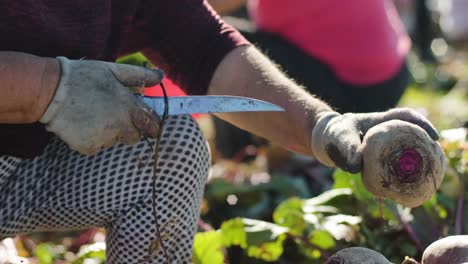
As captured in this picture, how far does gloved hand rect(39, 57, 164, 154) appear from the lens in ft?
5.74

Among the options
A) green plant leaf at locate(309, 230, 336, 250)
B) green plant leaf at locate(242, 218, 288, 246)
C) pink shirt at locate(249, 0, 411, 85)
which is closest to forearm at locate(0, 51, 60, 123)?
green plant leaf at locate(242, 218, 288, 246)

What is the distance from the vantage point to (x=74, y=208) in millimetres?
2072

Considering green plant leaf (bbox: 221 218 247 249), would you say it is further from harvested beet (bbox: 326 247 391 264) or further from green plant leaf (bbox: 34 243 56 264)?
harvested beet (bbox: 326 247 391 264)

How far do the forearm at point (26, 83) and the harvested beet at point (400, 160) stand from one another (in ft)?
1.95

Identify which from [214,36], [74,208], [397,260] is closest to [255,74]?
[214,36]

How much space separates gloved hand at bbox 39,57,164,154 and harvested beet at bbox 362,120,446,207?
44 centimetres

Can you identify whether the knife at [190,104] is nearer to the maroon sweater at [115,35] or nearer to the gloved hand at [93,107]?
the gloved hand at [93,107]

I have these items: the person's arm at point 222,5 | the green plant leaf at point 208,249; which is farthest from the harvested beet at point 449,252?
the person's arm at point 222,5

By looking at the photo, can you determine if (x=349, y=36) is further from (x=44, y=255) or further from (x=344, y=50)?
(x=44, y=255)

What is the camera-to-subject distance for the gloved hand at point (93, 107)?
5.74 feet

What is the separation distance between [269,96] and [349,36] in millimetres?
1742

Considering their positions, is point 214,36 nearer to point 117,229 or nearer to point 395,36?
point 117,229

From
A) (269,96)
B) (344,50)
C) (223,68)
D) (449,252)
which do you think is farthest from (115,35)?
(344,50)

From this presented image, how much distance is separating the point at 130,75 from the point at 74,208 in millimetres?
407
